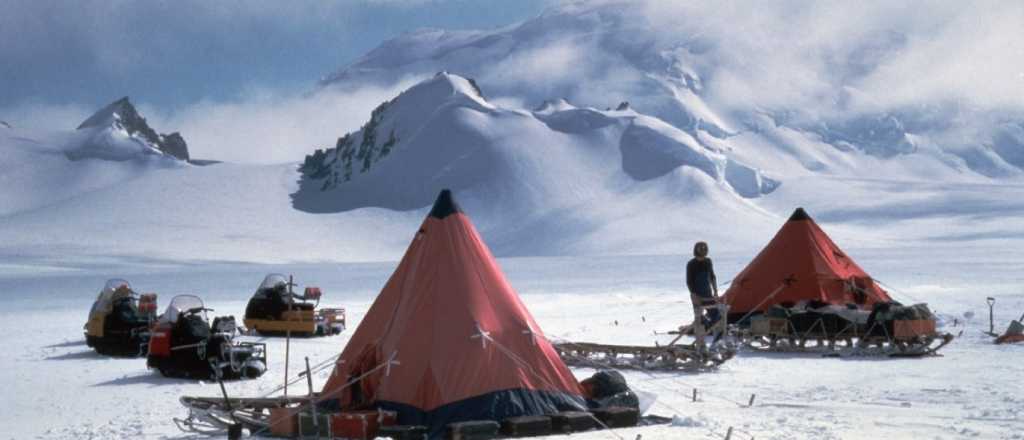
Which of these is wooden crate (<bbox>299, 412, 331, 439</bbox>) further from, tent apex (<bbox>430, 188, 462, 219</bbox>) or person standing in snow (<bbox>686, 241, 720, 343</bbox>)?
person standing in snow (<bbox>686, 241, 720, 343</bbox>)

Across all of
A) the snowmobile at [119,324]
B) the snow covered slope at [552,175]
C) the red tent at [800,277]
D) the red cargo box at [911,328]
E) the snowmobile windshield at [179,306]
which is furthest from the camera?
the snow covered slope at [552,175]

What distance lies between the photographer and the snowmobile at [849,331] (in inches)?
708

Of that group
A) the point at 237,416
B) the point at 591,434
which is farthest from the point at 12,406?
the point at 591,434

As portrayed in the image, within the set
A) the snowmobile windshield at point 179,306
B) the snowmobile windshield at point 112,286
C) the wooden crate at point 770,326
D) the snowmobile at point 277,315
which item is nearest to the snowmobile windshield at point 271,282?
the snowmobile at point 277,315

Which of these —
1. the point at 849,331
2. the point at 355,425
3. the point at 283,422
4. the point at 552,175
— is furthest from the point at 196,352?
the point at 552,175

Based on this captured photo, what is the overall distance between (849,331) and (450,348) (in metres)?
9.59

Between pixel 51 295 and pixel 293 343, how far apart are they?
113 feet

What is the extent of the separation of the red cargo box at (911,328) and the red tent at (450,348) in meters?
8.02

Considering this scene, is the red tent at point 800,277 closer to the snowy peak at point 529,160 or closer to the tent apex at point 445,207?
the tent apex at point 445,207

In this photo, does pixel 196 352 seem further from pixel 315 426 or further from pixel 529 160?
pixel 529 160

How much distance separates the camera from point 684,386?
14492mm

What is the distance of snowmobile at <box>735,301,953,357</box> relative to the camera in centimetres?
1798

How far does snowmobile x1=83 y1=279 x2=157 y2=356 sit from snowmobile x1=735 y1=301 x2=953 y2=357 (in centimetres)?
962

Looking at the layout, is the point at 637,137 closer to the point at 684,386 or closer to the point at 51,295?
the point at 51,295
